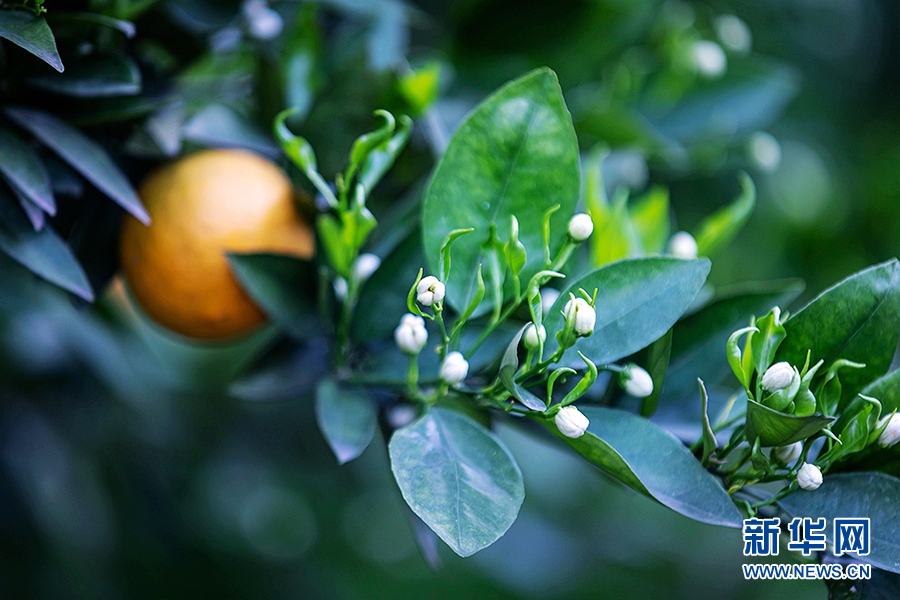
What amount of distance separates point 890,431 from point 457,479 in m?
0.26

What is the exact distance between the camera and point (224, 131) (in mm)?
610

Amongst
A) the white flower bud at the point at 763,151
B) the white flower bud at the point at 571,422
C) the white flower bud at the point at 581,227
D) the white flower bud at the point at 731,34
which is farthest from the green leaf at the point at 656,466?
the white flower bud at the point at 731,34

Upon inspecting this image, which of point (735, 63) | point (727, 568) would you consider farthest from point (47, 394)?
point (727, 568)

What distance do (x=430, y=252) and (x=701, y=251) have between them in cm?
26

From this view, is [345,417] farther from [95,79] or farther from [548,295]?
[95,79]

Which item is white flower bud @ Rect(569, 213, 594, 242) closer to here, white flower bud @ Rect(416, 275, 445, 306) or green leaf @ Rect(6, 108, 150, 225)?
white flower bud @ Rect(416, 275, 445, 306)

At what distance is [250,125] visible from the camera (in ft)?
2.11

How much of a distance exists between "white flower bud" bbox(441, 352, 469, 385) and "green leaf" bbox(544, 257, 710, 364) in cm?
6

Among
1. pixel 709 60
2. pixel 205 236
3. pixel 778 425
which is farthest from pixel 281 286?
pixel 709 60

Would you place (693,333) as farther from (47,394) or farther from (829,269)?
(47,394)

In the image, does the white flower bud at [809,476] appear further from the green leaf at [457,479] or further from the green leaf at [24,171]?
the green leaf at [24,171]

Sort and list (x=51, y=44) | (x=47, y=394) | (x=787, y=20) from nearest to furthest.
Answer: (x=51, y=44), (x=47, y=394), (x=787, y=20)

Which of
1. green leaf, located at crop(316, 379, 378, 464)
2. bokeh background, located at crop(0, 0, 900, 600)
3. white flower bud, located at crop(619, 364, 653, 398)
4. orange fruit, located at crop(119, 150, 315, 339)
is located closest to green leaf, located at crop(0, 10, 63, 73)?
bokeh background, located at crop(0, 0, 900, 600)

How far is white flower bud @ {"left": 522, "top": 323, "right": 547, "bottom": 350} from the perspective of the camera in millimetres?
415
